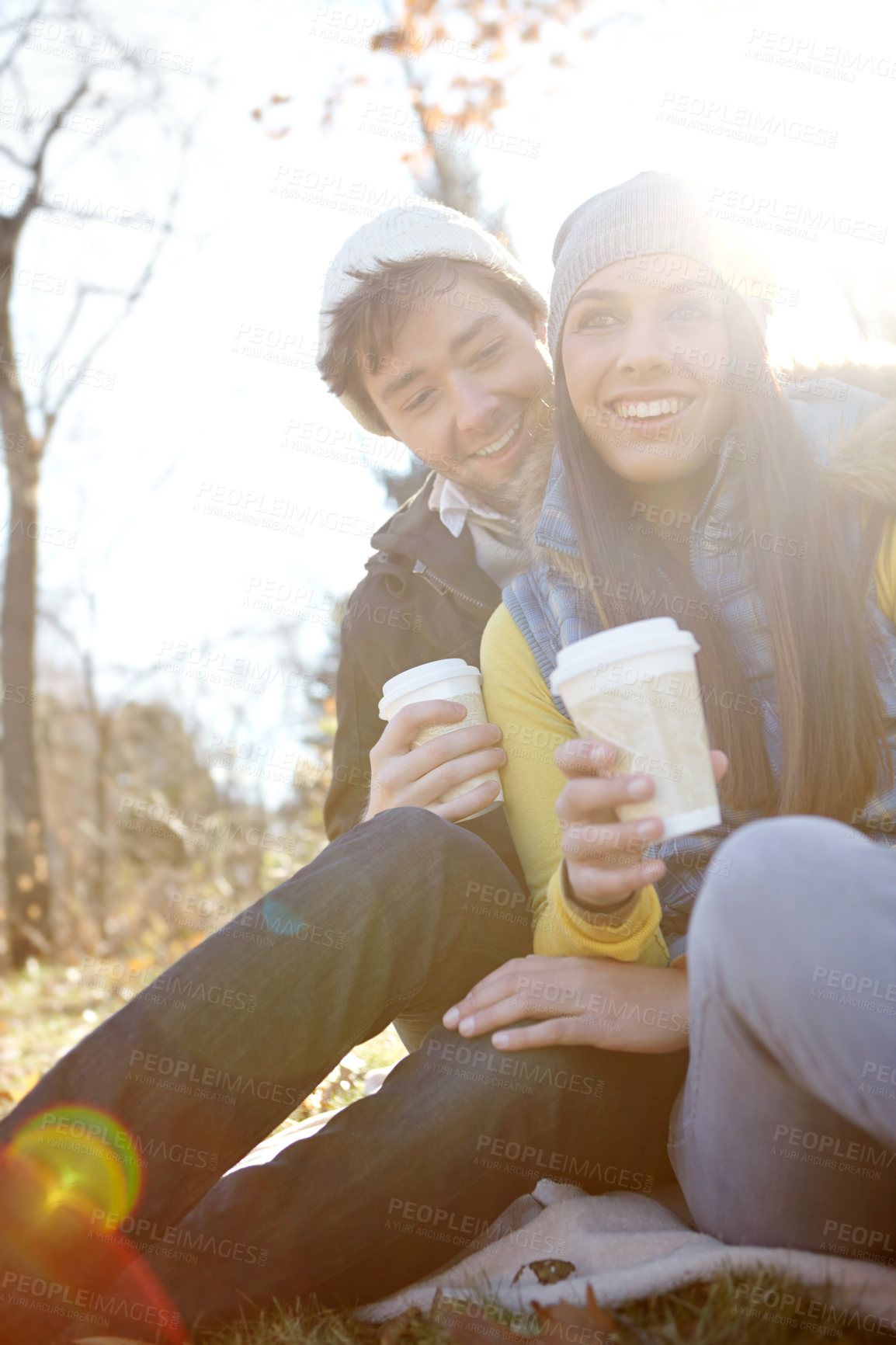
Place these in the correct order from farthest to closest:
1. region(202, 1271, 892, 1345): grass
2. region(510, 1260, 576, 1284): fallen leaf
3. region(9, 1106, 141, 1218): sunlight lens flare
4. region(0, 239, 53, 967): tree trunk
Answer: region(0, 239, 53, 967): tree trunk < region(510, 1260, 576, 1284): fallen leaf < region(9, 1106, 141, 1218): sunlight lens flare < region(202, 1271, 892, 1345): grass

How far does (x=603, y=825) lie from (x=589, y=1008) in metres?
0.44

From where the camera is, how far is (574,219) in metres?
2.45

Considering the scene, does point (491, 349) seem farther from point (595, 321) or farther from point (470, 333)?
point (595, 321)

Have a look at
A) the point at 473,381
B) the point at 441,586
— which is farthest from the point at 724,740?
the point at 473,381

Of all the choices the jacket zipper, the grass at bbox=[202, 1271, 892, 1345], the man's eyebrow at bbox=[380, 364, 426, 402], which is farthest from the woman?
the man's eyebrow at bbox=[380, 364, 426, 402]

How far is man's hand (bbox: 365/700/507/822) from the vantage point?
2.20 metres

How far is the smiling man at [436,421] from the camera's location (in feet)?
9.95

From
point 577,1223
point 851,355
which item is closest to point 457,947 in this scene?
point 577,1223

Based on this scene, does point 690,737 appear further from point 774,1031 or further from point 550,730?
point 550,730

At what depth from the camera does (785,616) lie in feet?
6.73

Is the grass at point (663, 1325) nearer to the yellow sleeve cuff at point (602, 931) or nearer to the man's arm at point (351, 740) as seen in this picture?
the yellow sleeve cuff at point (602, 931)

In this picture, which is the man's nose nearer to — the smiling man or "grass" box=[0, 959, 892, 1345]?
the smiling man

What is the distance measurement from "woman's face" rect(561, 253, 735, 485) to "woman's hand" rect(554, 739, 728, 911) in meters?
0.88

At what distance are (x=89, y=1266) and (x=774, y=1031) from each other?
1090 millimetres
